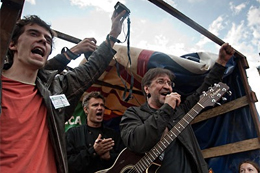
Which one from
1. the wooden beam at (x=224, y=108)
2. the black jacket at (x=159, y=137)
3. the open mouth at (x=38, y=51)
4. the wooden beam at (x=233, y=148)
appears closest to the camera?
the open mouth at (x=38, y=51)

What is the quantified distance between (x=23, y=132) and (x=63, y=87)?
44cm

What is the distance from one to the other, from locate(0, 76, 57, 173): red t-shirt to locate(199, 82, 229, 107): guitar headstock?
1455 mm

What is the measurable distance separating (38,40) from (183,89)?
2.17 m

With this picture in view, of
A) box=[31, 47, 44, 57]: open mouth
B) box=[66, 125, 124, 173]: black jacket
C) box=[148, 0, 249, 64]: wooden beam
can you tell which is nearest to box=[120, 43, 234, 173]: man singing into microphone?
box=[148, 0, 249, 64]: wooden beam

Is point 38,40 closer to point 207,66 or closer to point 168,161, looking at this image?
point 168,161

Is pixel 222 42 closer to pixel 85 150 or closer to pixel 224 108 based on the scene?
pixel 224 108

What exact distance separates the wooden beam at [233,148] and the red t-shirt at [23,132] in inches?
79.0

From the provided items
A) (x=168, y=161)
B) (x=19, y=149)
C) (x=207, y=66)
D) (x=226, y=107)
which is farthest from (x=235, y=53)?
(x=19, y=149)

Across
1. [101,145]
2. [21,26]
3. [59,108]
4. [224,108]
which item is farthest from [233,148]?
[21,26]

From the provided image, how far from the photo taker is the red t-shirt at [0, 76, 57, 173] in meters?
1.06

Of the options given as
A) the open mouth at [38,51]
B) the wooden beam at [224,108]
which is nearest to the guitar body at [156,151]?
the wooden beam at [224,108]

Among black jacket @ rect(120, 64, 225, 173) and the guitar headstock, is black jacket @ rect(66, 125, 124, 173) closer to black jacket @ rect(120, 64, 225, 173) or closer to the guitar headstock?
black jacket @ rect(120, 64, 225, 173)

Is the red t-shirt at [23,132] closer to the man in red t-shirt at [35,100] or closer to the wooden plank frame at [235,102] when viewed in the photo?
the man in red t-shirt at [35,100]

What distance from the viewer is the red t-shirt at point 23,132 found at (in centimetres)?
106
